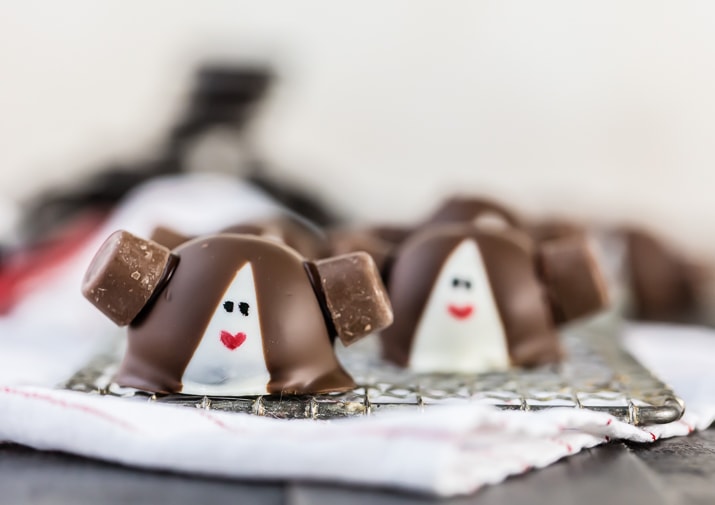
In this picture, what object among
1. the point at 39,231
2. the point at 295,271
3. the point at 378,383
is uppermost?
the point at 295,271

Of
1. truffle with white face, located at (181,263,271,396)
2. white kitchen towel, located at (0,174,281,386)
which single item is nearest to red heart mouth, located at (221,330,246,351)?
truffle with white face, located at (181,263,271,396)

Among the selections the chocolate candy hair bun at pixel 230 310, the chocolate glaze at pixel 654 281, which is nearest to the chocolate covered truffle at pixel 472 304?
the chocolate candy hair bun at pixel 230 310

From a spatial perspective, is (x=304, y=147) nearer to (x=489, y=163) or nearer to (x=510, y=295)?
(x=489, y=163)

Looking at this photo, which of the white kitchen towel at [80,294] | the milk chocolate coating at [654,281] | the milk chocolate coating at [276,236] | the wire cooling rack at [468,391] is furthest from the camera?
the milk chocolate coating at [654,281]

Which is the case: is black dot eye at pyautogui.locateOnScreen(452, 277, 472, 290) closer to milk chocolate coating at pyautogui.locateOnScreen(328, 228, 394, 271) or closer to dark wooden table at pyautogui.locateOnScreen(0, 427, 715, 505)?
milk chocolate coating at pyautogui.locateOnScreen(328, 228, 394, 271)

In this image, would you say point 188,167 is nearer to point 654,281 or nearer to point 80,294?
point 80,294

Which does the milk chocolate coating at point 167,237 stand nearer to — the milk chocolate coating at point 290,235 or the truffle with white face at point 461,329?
the milk chocolate coating at point 290,235

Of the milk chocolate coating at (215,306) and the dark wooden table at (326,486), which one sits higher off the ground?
the milk chocolate coating at (215,306)

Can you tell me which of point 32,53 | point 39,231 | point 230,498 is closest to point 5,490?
point 230,498
